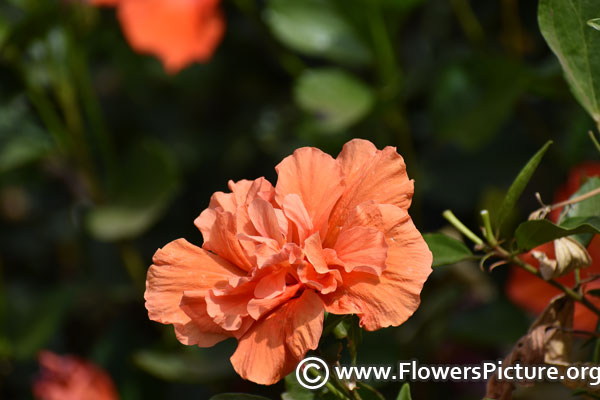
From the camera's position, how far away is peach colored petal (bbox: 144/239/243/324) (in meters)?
0.48

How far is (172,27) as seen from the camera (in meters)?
1.08

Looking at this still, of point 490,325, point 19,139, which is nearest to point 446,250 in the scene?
point 490,325

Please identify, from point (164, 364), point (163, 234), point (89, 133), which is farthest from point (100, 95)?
point (164, 364)

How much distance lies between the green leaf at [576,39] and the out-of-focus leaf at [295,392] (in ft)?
0.90

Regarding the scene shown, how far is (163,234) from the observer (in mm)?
1273

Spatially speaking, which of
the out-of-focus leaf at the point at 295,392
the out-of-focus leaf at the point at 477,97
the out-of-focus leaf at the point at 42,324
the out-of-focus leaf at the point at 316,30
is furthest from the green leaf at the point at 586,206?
the out-of-focus leaf at the point at 42,324

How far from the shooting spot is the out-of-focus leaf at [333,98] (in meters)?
0.95

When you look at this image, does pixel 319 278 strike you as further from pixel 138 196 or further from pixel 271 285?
pixel 138 196

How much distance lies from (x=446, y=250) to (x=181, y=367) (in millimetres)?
582

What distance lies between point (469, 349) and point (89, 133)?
712 mm

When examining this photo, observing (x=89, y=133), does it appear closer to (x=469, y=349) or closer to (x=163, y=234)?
(x=163, y=234)

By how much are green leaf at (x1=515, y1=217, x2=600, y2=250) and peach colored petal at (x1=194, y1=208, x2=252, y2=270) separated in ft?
0.58

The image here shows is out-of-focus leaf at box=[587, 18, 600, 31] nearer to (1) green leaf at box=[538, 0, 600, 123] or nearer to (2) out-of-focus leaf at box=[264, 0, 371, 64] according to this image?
(1) green leaf at box=[538, 0, 600, 123]

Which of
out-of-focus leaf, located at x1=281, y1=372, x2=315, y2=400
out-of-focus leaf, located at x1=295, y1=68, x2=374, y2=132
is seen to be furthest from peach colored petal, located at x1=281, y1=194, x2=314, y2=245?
out-of-focus leaf, located at x1=295, y1=68, x2=374, y2=132
